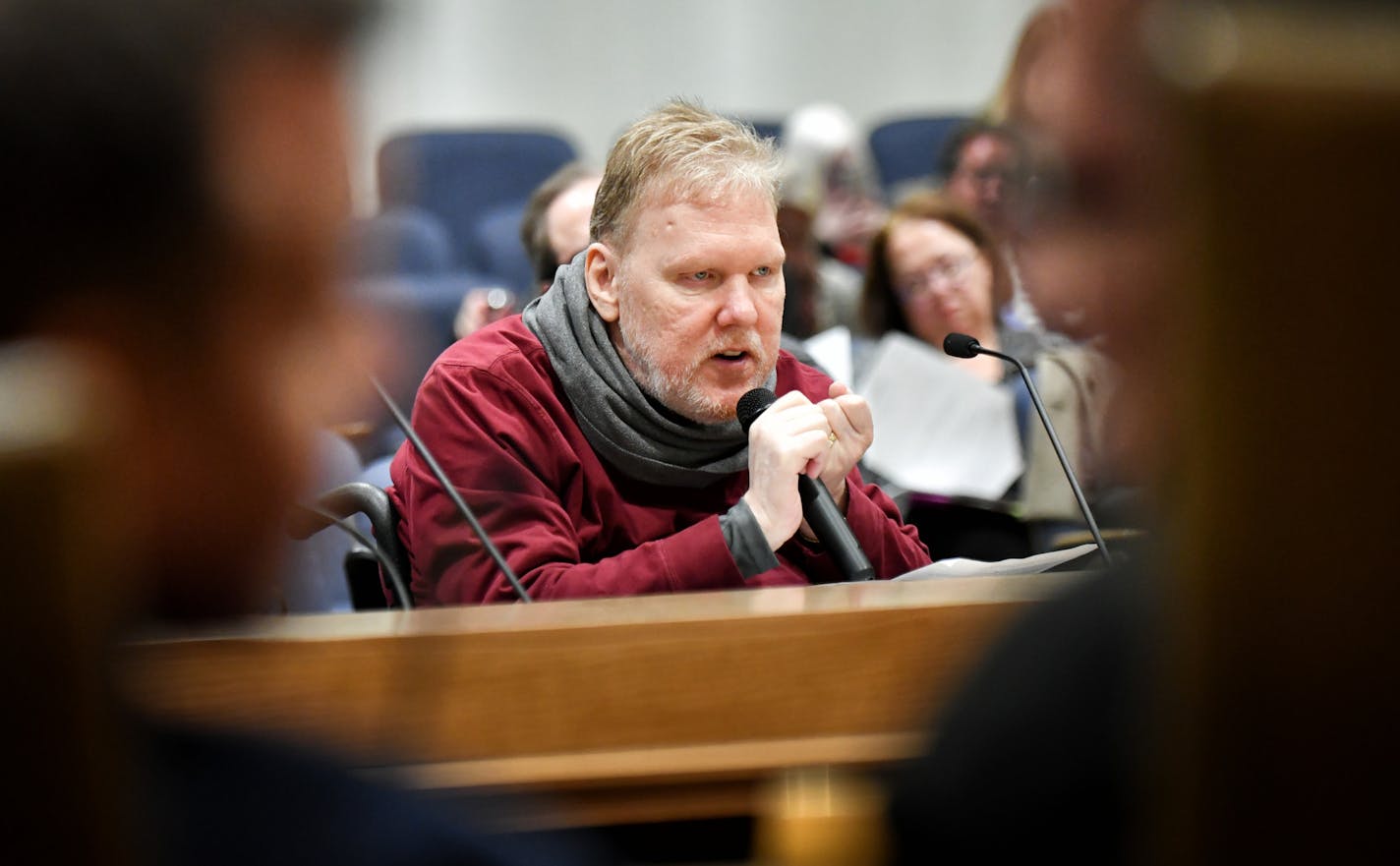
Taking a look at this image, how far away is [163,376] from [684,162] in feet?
4.04

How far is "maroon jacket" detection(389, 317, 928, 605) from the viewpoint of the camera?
5.27 feet

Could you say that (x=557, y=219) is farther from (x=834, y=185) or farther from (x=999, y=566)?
(x=834, y=185)

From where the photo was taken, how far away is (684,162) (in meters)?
1.77

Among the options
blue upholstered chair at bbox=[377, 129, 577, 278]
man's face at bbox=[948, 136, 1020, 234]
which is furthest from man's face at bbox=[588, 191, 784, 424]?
blue upholstered chair at bbox=[377, 129, 577, 278]

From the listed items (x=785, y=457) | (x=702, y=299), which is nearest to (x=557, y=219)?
(x=702, y=299)

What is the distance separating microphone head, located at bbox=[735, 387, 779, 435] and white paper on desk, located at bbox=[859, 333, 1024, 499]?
752mm

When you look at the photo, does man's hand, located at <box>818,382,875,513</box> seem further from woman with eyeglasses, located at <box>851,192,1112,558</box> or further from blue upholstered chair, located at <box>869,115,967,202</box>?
blue upholstered chair, located at <box>869,115,967,202</box>

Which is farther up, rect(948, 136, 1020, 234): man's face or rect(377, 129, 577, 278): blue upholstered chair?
rect(948, 136, 1020, 234): man's face

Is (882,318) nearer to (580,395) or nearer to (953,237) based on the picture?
(953,237)

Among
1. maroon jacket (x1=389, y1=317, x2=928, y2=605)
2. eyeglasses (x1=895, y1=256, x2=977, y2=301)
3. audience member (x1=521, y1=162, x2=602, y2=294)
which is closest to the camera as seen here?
maroon jacket (x1=389, y1=317, x2=928, y2=605)

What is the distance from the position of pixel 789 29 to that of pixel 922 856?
5.73 meters

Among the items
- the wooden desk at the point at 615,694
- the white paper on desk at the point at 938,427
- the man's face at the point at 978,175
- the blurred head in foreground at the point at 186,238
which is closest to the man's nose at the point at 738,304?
the wooden desk at the point at 615,694

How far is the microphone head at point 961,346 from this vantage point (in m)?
1.81

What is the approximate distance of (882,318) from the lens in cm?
312
